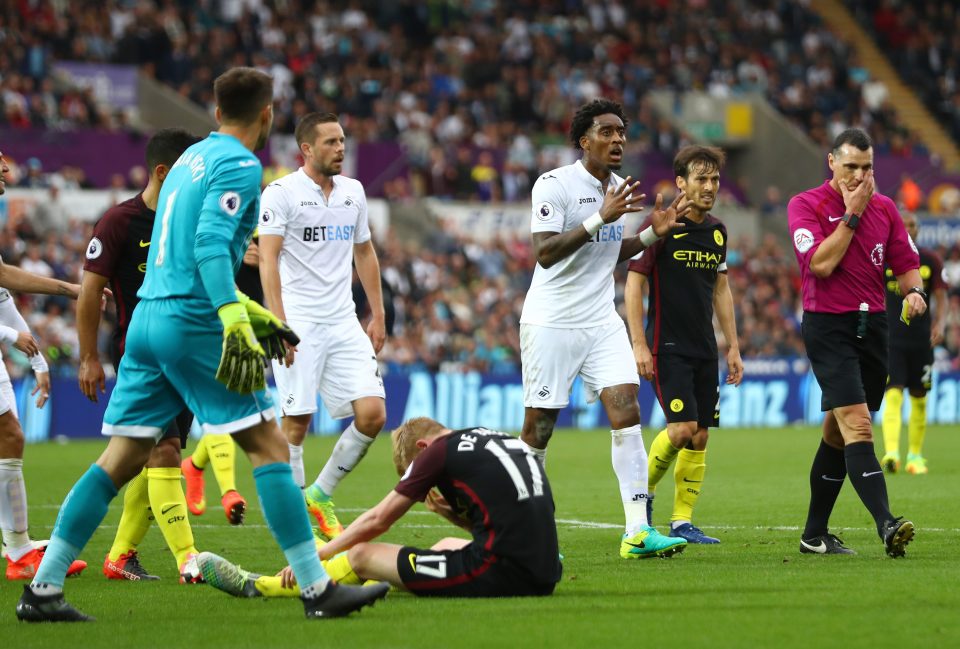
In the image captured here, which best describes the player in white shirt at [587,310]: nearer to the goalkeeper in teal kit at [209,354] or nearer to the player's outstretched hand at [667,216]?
the player's outstretched hand at [667,216]

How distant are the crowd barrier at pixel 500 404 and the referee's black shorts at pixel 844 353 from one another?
10763mm

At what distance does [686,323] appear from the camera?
32.9 feet

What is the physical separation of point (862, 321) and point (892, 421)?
758 centimetres

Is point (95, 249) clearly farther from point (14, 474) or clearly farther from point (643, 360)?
point (643, 360)

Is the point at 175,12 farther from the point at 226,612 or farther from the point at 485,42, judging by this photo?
the point at 226,612

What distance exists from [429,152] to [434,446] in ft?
80.7

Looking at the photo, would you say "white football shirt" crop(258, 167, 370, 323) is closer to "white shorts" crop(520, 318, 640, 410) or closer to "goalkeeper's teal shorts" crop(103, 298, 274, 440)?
"white shorts" crop(520, 318, 640, 410)

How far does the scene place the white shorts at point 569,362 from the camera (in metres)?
9.20

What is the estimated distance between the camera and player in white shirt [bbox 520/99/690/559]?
9.11m

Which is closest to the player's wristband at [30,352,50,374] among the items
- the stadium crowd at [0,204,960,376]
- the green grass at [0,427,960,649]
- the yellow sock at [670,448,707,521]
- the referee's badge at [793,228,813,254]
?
the green grass at [0,427,960,649]

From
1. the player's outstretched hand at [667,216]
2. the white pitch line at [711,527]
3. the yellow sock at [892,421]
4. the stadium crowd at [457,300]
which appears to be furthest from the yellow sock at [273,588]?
the stadium crowd at [457,300]

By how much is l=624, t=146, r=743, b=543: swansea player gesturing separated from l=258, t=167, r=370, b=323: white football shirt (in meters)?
1.89

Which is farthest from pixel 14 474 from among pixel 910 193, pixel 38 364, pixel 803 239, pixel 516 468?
pixel 910 193

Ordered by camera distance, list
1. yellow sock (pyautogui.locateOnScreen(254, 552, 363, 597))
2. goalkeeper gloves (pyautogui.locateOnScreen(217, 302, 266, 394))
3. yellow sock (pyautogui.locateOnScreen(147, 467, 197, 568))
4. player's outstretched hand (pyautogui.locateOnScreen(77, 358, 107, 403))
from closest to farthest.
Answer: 1. goalkeeper gloves (pyautogui.locateOnScreen(217, 302, 266, 394))
2. yellow sock (pyautogui.locateOnScreen(254, 552, 363, 597))
3. player's outstretched hand (pyautogui.locateOnScreen(77, 358, 107, 403))
4. yellow sock (pyautogui.locateOnScreen(147, 467, 197, 568))
